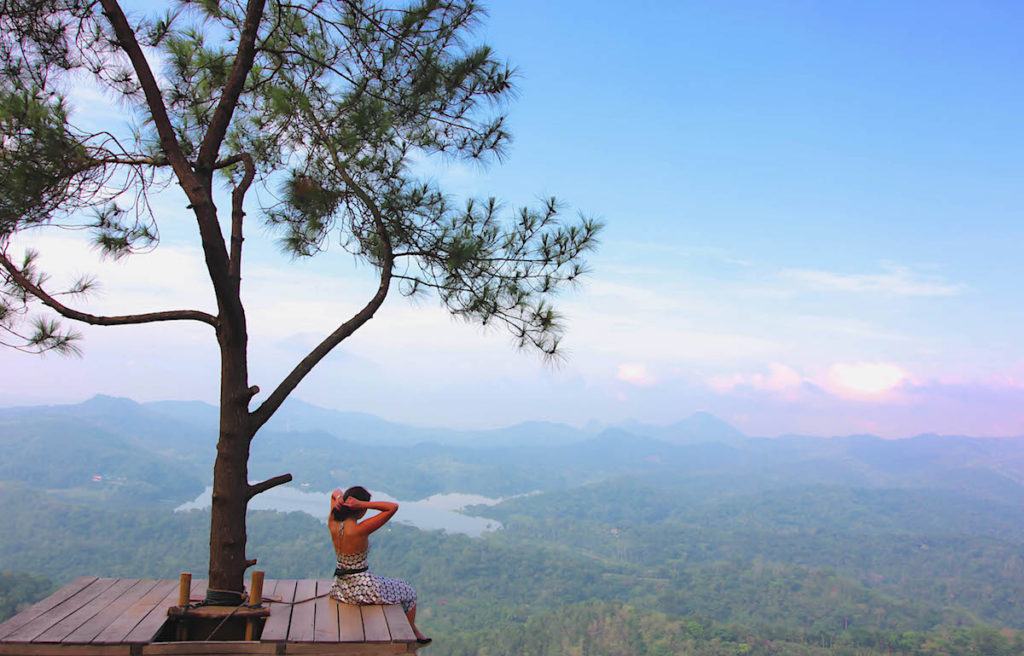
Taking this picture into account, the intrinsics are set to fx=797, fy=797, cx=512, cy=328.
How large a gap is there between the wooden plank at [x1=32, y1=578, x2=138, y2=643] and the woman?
2.62ft

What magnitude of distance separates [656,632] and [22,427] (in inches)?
2498

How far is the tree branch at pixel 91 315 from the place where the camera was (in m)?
3.10

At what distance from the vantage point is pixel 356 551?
3004 mm

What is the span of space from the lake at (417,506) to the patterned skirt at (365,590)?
51994 millimetres

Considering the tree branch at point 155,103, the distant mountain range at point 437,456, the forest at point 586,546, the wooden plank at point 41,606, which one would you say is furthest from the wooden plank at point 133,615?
the distant mountain range at point 437,456

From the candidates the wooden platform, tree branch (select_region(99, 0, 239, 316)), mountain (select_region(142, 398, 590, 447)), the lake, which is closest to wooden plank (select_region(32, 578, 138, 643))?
the wooden platform

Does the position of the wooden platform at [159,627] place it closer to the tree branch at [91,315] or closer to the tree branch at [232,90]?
the tree branch at [91,315]

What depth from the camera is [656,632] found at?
3123 centimetres

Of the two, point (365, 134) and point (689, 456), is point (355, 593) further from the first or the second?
point (689, 456)

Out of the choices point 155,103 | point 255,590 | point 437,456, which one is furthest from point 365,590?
point 437,456

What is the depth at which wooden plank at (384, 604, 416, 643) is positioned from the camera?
251cm

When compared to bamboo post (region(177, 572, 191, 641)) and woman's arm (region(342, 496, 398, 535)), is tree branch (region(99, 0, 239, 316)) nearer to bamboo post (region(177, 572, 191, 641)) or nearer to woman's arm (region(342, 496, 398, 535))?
woman's arm (region(342, 496, 398, 535))

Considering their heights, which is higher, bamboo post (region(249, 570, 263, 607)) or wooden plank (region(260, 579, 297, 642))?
bamboo post (region(249, 570, 263, 607))

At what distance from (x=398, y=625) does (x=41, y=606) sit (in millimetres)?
1200
